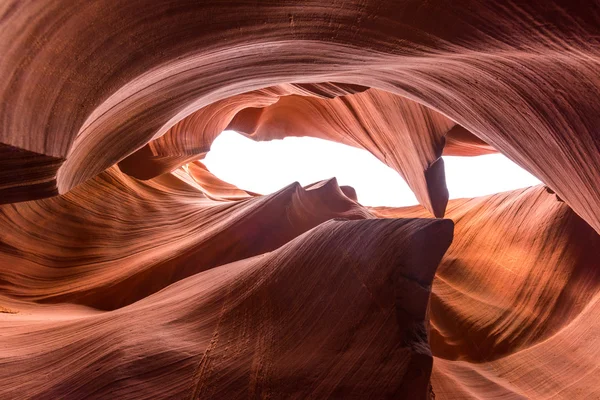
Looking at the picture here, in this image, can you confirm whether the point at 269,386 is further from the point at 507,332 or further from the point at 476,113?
the point at 507,332

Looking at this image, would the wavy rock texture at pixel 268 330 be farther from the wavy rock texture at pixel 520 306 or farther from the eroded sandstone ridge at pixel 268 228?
the wavy rock texture at pixel 520 306

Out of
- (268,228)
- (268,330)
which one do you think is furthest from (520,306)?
(268,330)

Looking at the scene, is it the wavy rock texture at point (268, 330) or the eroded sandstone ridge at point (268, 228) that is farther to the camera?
the wavy rock texture at point (268, 330)

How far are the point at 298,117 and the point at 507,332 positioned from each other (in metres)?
4.71

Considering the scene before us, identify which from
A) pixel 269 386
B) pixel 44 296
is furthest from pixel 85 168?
pixel 44 296

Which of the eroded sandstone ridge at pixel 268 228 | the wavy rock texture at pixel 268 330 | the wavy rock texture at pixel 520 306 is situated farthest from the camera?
the wavy rock texture at pixel 520 306

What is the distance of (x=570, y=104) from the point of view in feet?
7.09

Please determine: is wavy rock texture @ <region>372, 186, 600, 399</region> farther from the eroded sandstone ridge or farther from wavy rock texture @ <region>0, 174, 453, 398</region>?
wavy rock texture @ <region>0, 174, 453, 398</region>

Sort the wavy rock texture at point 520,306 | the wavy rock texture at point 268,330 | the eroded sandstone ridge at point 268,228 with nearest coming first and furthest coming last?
the eroded sandstone ridge at point 268,228, the wavy rock texture at point 268,330, the wavy rock texture at point 520,306

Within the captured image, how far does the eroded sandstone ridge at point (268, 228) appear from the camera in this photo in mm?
1757

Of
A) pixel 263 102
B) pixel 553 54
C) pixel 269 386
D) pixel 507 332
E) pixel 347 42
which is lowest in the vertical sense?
pixel 507 332

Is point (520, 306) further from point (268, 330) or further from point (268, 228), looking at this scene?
point (268, 330)

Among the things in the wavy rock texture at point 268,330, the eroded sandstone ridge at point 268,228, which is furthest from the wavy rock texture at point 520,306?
the wavy rock texture at point 268,330

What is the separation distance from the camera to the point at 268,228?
5059mm
